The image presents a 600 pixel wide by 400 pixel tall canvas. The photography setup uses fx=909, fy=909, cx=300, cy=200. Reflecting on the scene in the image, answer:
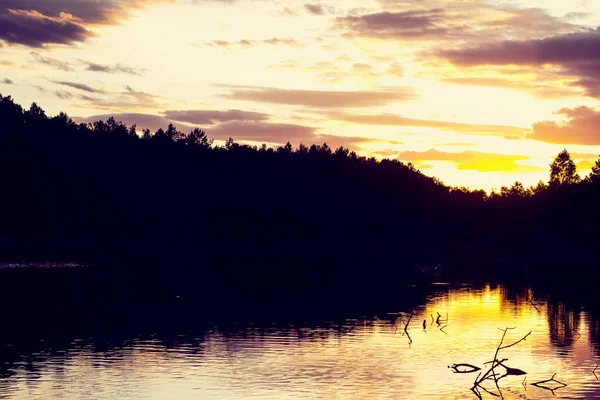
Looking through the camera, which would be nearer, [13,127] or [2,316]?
[2,316]

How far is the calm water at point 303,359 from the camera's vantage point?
151 feet

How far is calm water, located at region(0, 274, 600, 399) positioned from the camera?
46.1 metres

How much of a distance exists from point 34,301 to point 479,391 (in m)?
53.0

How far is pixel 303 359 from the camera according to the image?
5584cm

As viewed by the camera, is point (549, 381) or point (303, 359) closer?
point (549, 381)

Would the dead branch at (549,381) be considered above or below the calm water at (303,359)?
below

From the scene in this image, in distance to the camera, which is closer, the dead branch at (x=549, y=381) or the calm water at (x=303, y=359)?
the calm water at (x=303, y=359)

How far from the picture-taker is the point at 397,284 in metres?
118

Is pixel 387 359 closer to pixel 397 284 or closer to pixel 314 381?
pixel 314 381

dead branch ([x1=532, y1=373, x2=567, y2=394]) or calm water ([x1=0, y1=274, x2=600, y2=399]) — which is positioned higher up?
calm water ([x1=0, y1=274, x2=600, y2=399])

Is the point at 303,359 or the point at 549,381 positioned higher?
the point at 303,359

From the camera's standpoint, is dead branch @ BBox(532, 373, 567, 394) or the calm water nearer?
the calm water

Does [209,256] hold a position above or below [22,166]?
below

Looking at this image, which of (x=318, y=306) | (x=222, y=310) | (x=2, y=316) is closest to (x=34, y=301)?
(x=2, y=316)
